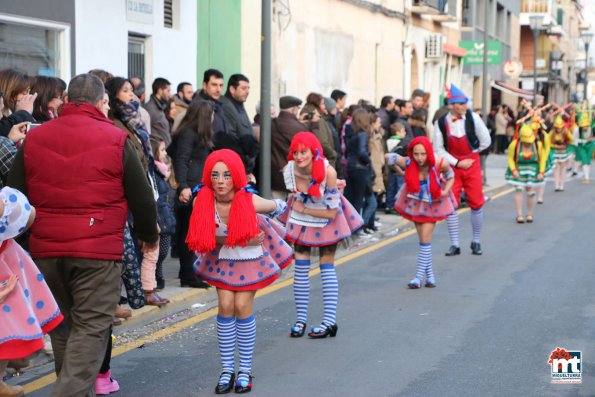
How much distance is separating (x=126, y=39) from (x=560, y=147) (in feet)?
38.1

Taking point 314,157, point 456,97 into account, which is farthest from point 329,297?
point 456,97

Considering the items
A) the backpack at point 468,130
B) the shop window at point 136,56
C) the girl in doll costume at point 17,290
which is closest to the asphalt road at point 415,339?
the backpack at point 468,130

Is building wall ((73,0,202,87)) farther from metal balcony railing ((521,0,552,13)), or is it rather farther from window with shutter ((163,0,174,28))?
metal balcony railing ((521,0,552,13))

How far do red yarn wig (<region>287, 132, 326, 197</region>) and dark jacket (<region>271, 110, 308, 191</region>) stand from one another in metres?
4.20

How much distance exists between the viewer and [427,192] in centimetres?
1099

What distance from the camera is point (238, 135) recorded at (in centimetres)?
1121

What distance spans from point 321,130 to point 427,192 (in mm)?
2884

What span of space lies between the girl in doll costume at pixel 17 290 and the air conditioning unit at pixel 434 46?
2928 centimetres

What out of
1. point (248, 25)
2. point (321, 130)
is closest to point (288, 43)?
point (248, 25)

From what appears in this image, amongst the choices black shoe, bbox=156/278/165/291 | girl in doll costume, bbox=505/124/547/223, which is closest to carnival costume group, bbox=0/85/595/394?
black shoe, bbox=156/278/165/291

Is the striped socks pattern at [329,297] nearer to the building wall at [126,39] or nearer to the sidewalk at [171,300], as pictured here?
the sidewalk at [171,300]

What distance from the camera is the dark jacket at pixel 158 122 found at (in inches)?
475

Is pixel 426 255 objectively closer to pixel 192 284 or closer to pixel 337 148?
pixel 192 284

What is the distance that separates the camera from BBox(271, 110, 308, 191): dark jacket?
41.4 feet
